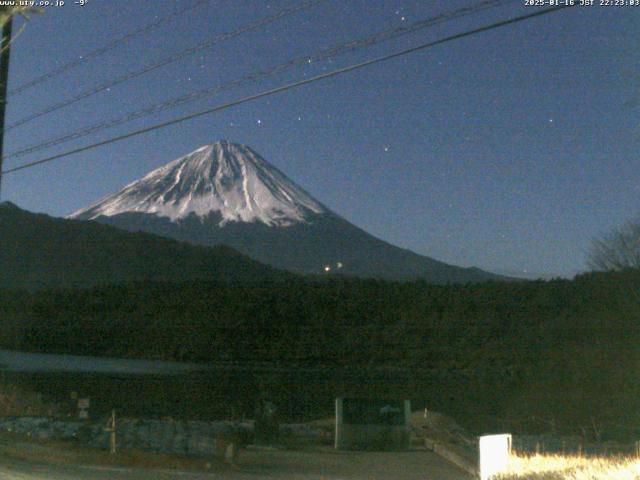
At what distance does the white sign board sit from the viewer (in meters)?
10.4

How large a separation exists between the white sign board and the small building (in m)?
5.18

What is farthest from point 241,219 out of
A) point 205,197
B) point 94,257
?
point 94,257

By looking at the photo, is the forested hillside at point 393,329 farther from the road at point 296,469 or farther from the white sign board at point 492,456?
the white sign board at point 492,456

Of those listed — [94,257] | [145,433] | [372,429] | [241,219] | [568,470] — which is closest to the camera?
[568,470]

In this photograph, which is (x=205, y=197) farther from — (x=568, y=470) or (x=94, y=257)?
(x=568, y=470)

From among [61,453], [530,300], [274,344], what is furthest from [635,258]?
[61,453]

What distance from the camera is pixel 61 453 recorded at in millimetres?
11992

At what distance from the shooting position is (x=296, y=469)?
41.4 feet

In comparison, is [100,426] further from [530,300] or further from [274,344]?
[530,300]

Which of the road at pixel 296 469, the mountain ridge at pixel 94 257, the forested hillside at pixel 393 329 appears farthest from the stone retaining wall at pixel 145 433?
the mountain ridge at pixel 94 257

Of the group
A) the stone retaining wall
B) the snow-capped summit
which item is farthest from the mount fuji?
the stone retaining wall

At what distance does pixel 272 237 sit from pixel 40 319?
73.5 metres

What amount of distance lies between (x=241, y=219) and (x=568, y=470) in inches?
4803

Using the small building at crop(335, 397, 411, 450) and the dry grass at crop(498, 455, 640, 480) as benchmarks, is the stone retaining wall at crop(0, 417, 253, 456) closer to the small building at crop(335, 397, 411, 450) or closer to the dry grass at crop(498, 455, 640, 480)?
the small building at crop(335, 397, 411, 450)
